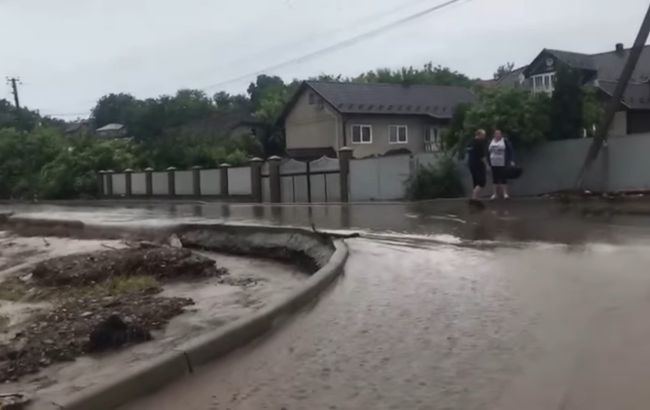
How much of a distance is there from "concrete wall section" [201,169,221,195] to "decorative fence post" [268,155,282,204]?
470 centimetres

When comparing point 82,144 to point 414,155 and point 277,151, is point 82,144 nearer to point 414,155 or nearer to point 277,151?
point 277,151

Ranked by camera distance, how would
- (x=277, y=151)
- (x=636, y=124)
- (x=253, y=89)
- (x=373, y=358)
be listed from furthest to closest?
1. (x=253, y=89)
2. (x=277, y=151)
3. (x=636, y=124)
4. (x=373, y=358)

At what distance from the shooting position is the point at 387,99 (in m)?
52.0

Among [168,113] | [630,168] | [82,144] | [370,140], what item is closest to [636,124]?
[630,168]

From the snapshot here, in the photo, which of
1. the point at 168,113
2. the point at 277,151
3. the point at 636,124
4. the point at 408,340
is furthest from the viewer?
the point at 168,113

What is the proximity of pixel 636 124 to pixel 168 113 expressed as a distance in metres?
50.2

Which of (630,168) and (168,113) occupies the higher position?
(168,113)

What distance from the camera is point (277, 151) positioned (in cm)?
5906

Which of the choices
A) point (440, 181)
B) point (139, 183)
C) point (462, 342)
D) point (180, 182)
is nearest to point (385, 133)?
point (139, 183)

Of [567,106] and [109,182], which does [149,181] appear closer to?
[109,182]

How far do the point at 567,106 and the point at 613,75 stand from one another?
30.5 meters

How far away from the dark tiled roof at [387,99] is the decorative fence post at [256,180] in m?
18.6

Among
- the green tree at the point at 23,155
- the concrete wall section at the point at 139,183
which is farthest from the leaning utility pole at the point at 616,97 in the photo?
the green tree at the point at 23,155

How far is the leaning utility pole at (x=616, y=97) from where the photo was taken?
17375 millimetres
